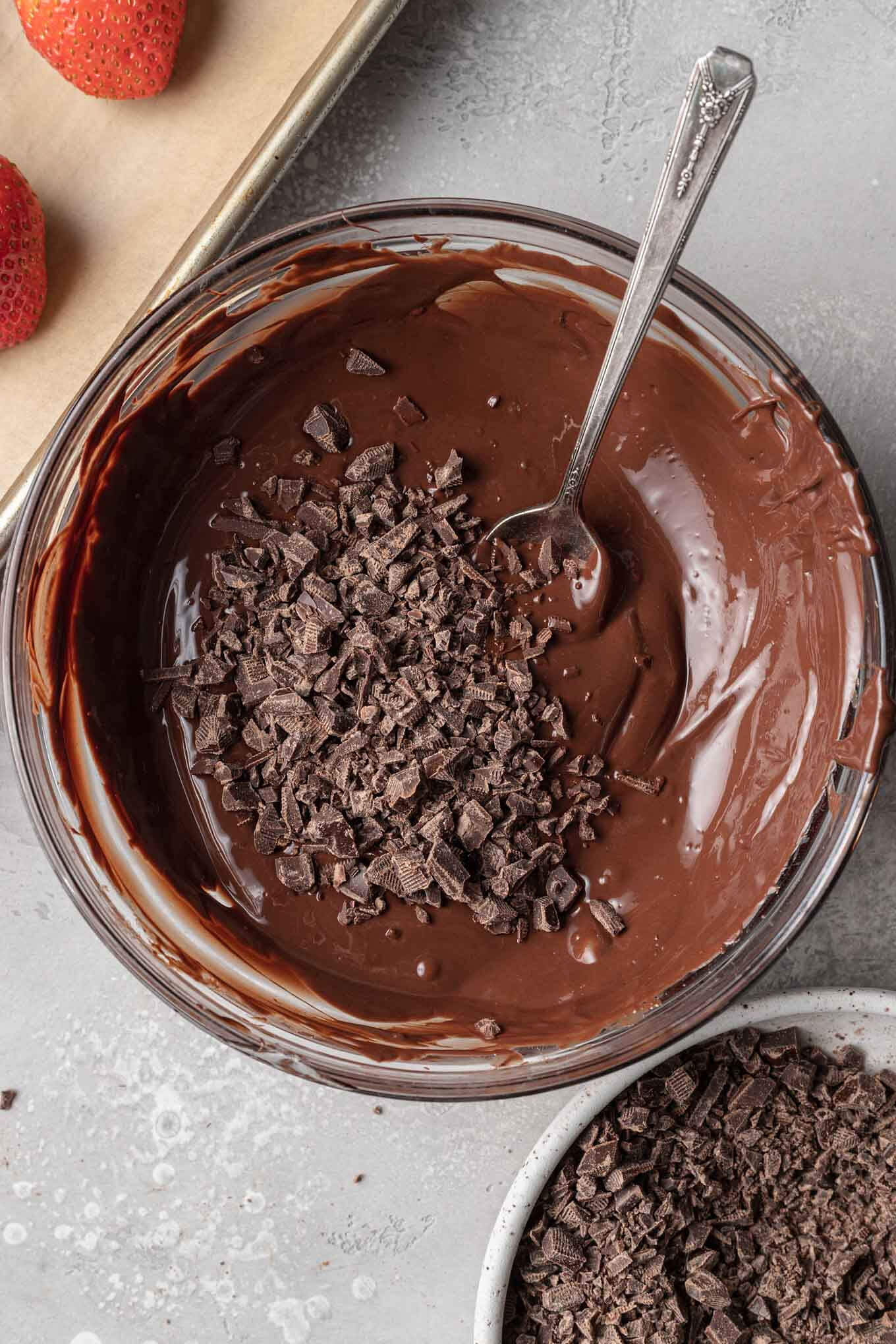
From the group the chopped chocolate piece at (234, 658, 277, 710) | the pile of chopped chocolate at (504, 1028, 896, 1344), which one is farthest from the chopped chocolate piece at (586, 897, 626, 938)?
the chopped chocolate piece at (234, 658, 277, 710)

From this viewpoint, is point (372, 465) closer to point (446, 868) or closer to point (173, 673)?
point (173, 673)

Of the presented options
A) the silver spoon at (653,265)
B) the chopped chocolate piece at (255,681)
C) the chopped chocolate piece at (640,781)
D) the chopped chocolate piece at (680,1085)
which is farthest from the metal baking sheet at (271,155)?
the chopped chocolate piece at (680,1085)

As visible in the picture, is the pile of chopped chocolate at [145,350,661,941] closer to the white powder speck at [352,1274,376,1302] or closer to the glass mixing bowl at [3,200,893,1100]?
the glass mixing bowl at [3,200,893,1100]

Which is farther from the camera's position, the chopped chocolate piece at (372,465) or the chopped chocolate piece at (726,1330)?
the chopped chocolate piece at (726,1330)

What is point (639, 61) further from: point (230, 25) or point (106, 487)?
point (106, 487)

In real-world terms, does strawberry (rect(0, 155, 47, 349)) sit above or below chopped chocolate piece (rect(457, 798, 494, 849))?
above

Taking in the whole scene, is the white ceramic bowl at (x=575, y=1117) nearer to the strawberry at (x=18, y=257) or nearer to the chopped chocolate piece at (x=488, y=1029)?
the chopped chocolate piece at (x=488, y=1029)

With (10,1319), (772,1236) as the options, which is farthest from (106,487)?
(772,1236)

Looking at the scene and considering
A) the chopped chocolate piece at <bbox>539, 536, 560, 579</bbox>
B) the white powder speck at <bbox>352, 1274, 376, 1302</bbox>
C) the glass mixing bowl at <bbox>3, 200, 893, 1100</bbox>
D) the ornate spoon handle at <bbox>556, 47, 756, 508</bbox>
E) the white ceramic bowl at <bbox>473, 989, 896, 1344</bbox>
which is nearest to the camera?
the ornate spoon handle at <bbox>556, 47, 756, 508</bbox>
